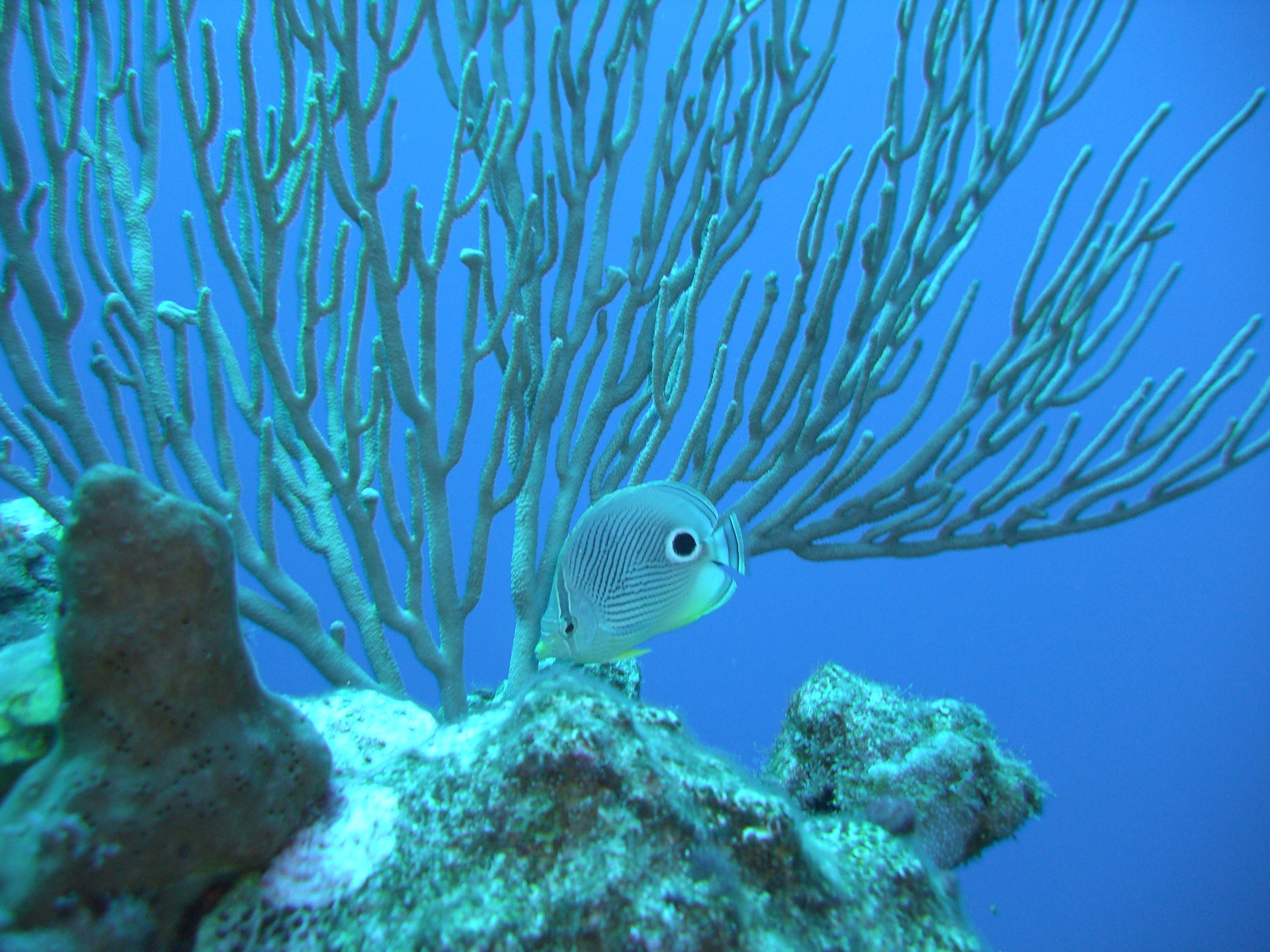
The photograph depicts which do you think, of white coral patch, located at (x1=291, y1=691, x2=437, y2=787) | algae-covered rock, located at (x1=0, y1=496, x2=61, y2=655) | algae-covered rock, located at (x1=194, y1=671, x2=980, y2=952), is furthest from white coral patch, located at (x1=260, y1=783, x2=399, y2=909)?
algae-covered rock, located at (x1=0, y1=496, x2=61, y2=655)

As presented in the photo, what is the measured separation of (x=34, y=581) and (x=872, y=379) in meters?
3.36

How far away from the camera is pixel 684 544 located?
1.38 metres

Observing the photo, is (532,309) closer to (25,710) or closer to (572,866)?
(25,710)

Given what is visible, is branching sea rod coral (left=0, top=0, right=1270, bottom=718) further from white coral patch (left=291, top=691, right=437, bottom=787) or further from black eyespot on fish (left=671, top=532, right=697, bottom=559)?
black eyespot on fish (left=671, top=532, right=697, bottom=559)

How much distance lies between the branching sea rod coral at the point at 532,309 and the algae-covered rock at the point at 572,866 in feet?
3.77

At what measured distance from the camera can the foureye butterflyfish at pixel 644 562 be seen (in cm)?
138

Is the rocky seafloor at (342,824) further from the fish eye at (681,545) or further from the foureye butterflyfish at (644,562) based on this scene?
the fish eye at (681,545)

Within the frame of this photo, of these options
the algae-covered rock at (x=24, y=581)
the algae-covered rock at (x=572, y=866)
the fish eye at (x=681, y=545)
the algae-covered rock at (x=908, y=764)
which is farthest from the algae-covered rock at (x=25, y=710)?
the algae-covered rock at (x=908, y=764)

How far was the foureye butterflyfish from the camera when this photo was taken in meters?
1.38

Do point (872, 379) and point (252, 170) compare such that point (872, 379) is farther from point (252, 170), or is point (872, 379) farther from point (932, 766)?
point (252, 170)

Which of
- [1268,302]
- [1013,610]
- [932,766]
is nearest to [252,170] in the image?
[932,766]

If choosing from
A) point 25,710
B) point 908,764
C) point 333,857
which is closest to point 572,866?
point 333,857

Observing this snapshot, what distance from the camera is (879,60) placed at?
26.0 meters

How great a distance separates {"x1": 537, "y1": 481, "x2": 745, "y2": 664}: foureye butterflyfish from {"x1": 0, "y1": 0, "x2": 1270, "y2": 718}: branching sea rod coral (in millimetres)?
981
